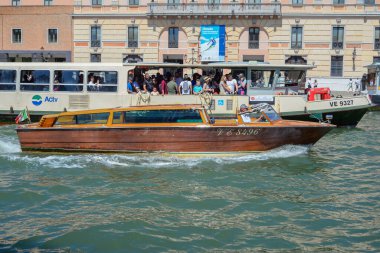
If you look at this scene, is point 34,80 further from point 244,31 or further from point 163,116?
point 244,31

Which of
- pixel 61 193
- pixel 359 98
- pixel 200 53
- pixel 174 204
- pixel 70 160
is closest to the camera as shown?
pixel 174 204

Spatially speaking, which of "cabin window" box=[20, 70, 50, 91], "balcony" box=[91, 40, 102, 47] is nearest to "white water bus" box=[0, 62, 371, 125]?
"cabin window" box=[20, 70, 50, 91]

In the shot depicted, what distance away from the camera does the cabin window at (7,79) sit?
22734 millimetres

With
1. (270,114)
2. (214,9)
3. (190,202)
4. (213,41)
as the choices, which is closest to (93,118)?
(270,114)

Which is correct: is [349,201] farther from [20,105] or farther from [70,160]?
[20,105]

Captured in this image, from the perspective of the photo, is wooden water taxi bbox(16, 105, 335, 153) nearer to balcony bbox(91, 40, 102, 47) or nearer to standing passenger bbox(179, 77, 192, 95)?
standing passenger bbox(179, 77, 192, 95)

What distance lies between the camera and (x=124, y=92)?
22.0m

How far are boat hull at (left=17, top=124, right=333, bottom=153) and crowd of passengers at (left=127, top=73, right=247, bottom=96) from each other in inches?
281

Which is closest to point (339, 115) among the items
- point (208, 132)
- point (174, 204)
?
point (208, 132)

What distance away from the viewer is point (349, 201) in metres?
11.2

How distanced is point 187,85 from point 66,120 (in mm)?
7855


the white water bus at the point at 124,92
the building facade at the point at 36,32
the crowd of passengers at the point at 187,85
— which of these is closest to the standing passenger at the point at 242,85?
the crowd of passengers at the point at 187,85

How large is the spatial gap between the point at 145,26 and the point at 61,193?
34.5 m

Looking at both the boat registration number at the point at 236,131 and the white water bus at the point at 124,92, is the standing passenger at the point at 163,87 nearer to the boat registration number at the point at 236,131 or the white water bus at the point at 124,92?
the white water bus at the point at 124,92
